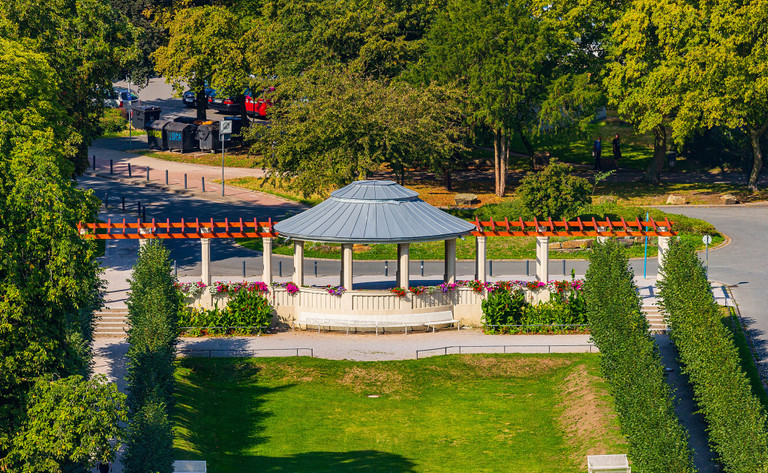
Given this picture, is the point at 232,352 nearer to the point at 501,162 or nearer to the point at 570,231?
the point at 570,231

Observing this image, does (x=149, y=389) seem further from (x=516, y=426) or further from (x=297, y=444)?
(x=516, y=426)

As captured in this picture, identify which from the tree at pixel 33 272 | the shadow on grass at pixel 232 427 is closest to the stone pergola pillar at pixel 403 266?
the shadow on grass at pixel 232 427

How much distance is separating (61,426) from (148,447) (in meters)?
4.77

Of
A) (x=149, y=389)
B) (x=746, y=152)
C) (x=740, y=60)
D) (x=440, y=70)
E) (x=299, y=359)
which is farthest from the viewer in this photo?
(x=746, y=152)

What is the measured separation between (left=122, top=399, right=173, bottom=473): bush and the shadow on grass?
128 inches

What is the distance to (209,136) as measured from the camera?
269 ft

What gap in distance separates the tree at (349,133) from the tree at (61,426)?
109 feet

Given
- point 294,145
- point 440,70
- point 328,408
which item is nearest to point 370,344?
point 328,408

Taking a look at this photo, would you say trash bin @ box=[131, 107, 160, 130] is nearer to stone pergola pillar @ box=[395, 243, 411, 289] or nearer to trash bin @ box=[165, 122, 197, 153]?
trash bin @ box=[165, 122, 197, 153]

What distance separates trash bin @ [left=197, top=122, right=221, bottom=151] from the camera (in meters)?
82.0

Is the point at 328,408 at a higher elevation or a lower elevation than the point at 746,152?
lower

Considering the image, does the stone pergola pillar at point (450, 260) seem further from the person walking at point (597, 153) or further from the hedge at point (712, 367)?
the person walking at point (597, 153)

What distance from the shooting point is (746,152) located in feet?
256

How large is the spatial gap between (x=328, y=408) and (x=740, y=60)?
39301 millimetres
